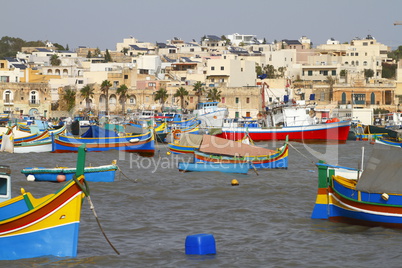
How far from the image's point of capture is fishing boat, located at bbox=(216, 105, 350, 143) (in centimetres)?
5975

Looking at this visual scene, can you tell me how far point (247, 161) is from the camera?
115 ft

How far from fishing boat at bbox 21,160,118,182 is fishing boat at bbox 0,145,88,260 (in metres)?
13.6

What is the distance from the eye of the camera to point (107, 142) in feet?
151

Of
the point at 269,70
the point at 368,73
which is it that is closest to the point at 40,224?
the point at 269,70

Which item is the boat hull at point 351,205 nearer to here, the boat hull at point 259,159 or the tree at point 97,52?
the boat hull at point 259,159

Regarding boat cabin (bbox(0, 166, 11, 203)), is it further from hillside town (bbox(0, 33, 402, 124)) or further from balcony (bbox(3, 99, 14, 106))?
balcony (bbox(3, 99, 14, 106))

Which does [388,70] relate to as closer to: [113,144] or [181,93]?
[181,93]

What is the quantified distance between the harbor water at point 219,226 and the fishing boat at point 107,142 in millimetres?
9307

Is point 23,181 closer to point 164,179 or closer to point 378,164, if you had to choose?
point 164,179

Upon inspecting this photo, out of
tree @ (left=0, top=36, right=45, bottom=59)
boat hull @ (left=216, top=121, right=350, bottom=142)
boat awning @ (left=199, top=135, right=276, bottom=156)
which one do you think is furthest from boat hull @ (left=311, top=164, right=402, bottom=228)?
tree @ (left=0, top=36, right=45, bottom=59)

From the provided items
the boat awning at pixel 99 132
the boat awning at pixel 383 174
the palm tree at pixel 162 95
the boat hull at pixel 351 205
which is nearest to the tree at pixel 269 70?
the palm tree at pixel 162 95

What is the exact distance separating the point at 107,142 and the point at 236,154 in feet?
45.2

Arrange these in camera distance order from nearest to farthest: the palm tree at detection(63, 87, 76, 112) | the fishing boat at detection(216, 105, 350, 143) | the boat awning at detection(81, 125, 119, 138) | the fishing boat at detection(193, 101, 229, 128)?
the boat awning at detection(81, 125, 119, 138)
the fishing boat at detection(216, 105, 350, 143)
the fishing boat at detection(193, 101, 229, 128)
the palm tree at detection(63, 87, 76, 112)

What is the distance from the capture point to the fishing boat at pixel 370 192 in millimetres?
20125
